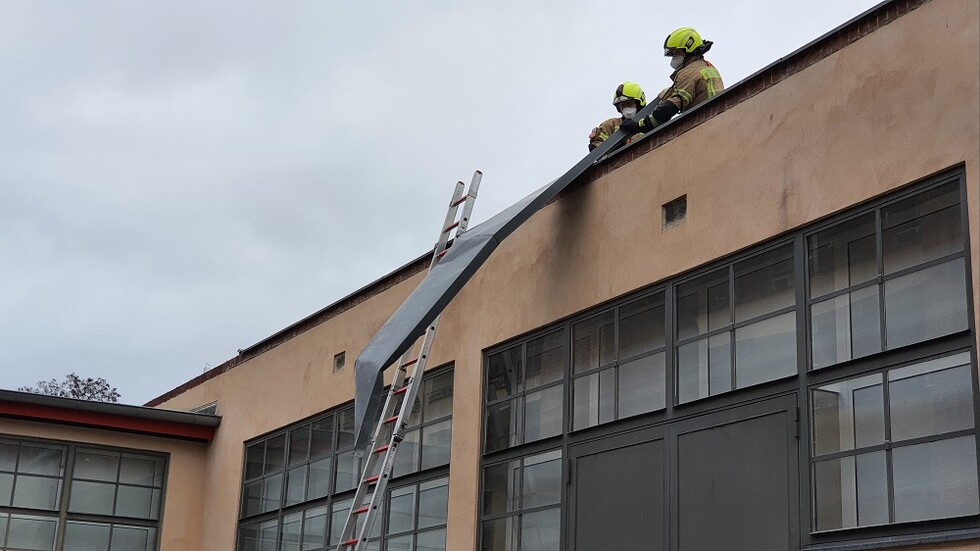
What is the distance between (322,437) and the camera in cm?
1302

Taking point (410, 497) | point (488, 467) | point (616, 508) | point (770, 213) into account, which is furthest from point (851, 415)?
point (410, 497)

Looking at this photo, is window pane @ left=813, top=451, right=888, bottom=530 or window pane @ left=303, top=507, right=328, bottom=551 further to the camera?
window pane @ left=303, top=507, right=328, bottom=551

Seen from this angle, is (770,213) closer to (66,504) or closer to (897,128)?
(897,128)

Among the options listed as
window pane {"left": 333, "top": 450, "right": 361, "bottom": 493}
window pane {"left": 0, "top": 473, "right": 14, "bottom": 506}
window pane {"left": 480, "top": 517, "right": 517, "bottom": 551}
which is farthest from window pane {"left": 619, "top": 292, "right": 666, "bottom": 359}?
window pane {"left": 0, "top": 473, "right": 14, "bottom": 506}

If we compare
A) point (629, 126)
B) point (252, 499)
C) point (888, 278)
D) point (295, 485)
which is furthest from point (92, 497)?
point (888, 278)

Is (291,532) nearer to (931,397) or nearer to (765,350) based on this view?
(765,350)

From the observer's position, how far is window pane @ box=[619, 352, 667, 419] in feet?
28.7

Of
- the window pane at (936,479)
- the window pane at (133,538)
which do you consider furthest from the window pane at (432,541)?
the window pane at (133,538)

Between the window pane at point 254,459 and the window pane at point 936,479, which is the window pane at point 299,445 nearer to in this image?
the window pane at point 254,459

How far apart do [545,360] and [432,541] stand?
198cm

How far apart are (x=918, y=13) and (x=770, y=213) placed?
1.48m

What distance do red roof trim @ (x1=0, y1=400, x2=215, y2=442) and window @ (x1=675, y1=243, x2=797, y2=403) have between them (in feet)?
27.7

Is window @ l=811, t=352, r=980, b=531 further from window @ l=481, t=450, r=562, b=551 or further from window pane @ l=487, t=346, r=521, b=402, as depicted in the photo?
window pane @ l=487, t=346, r=521, b=402

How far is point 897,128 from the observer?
7230mm
